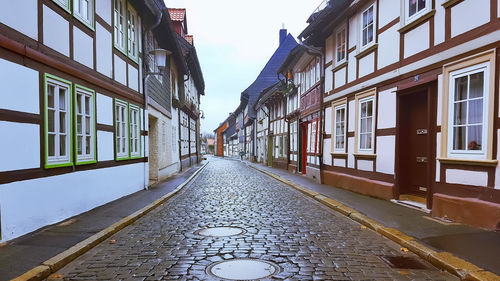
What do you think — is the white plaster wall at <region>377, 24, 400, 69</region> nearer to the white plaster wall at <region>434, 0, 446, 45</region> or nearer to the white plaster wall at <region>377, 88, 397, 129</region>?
the white plaster wall at <region>377, 88, 397, 129</region>

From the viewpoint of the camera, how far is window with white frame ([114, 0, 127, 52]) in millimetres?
9320

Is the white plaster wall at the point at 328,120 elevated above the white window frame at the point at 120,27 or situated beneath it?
situated beneath

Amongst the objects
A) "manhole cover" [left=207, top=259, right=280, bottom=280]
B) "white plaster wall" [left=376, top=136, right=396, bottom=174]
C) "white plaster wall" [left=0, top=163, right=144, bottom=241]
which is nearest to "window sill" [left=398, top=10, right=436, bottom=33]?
"white plaster wall" [left=376, top=136, right=396, bottom=174]

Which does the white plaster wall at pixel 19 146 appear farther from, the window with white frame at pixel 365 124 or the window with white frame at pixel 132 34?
the window with white frame at pixel 365 124

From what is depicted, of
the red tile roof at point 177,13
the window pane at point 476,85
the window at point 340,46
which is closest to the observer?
the window pane at point 476,85

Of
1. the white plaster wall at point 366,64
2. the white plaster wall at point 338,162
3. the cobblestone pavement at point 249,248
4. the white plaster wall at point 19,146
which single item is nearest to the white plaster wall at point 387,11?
the white plaster wall at point 366,64

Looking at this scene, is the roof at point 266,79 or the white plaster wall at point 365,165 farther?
the roof at point 266,79

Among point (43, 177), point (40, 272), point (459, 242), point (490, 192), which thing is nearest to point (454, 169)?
point (490, 192)

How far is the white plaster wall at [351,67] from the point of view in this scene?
1079cm

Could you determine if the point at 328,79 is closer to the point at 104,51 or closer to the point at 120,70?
the point at 120,70

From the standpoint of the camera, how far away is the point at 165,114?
1578 centimetres

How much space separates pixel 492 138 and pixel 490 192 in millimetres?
865

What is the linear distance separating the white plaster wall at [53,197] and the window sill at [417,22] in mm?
7572

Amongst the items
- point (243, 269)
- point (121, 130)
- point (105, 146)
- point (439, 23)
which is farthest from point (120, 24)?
point (243, 269)
